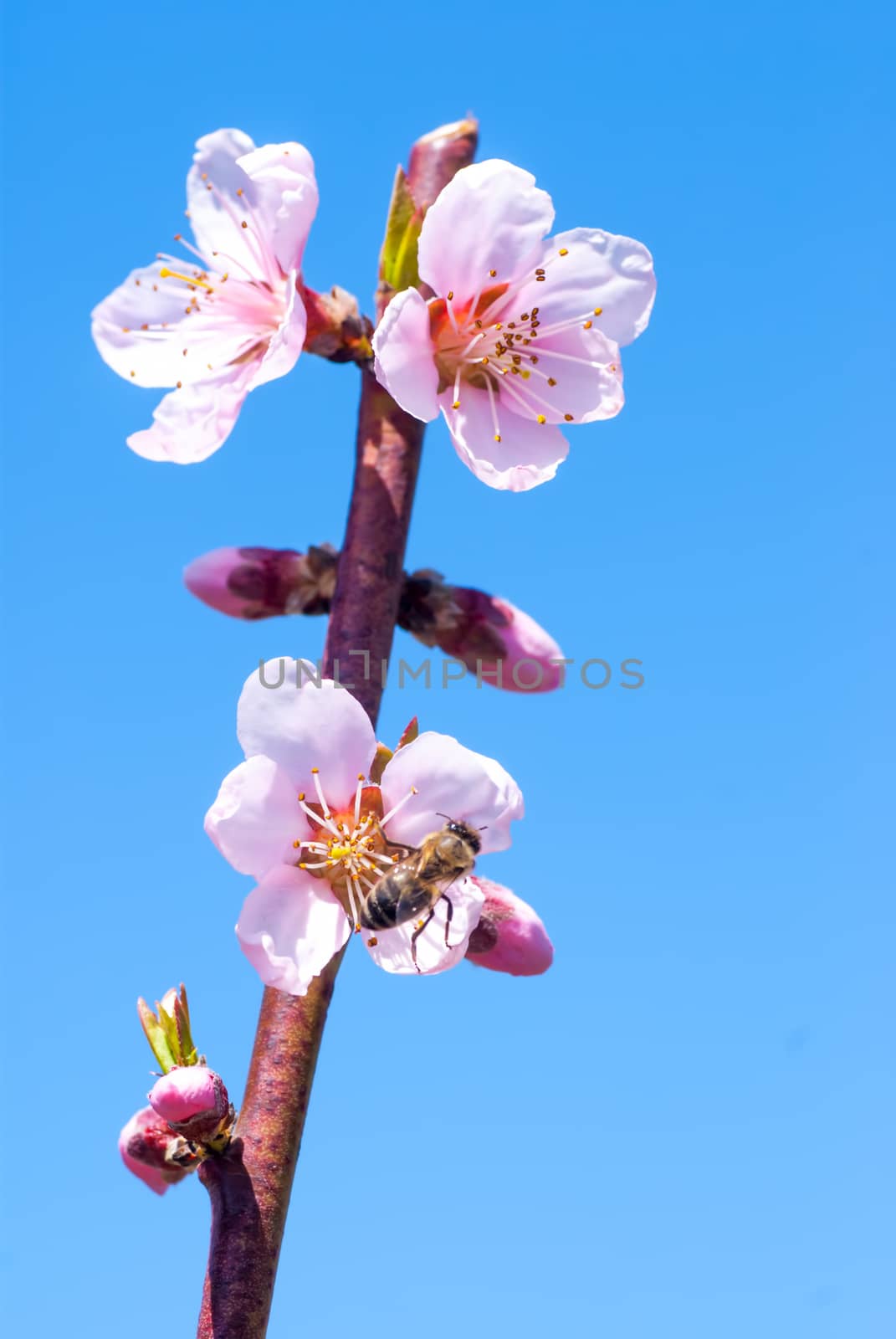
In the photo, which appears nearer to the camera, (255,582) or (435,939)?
(435,939)

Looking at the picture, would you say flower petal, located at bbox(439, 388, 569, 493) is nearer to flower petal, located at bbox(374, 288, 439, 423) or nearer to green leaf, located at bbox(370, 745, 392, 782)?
flower petal, located at bbox(374, 288, 439, 423)

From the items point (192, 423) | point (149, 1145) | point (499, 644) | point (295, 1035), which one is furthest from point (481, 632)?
point (149, 1145)

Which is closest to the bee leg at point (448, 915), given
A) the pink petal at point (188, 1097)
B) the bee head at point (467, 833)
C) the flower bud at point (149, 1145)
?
the bee head at point (467, 833)

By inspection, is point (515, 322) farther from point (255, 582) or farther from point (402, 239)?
point (255, 582)

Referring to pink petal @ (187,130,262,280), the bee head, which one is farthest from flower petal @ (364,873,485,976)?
pink petal @ (187,130,262,280)

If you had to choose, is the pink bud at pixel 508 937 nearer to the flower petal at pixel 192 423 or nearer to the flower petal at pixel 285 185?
the flower petal at pixel 192 423

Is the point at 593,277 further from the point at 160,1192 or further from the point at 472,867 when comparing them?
the point at 160,1192

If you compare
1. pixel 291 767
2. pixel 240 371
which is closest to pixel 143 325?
pixel 240 371
